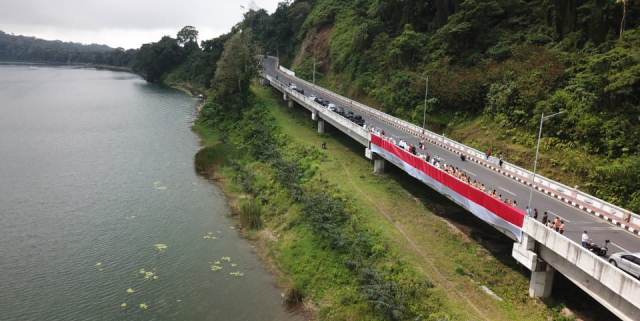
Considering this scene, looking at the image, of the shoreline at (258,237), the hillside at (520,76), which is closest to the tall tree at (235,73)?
the hillside at (520,76)

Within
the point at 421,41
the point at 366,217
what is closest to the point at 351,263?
the point at 366,217

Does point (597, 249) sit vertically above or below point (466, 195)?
below

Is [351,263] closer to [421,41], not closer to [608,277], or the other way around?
[608,277]

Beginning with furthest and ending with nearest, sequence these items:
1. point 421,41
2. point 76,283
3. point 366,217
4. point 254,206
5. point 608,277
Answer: point 421,41 → point 254,206 → point 366,217 → point 76,283 → point 608,277

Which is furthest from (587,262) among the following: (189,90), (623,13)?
(189,90)

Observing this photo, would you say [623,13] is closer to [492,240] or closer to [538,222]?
[492,240]
